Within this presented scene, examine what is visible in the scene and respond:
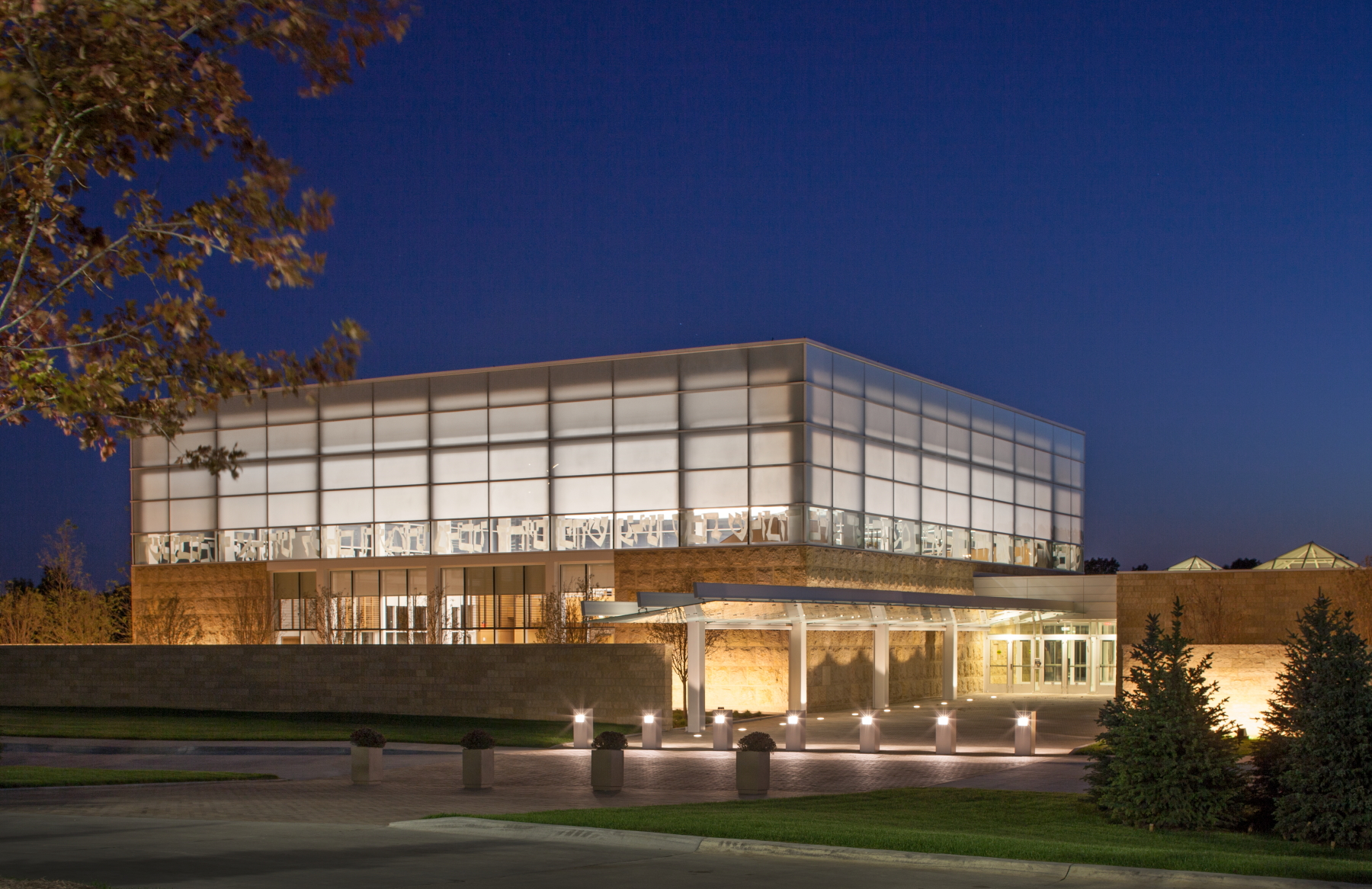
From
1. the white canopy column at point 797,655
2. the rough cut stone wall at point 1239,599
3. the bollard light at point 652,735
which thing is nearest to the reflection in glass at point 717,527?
the white canopy column at point 797,655

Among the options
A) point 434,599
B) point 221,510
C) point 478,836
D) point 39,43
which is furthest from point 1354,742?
point 221,510

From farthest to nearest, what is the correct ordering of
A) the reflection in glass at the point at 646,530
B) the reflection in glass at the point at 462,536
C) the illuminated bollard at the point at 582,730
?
the reflection in glass at the point at 462,536, the reflection in glass at the point at 646,530, the illuminated bollard at the point at 582,730

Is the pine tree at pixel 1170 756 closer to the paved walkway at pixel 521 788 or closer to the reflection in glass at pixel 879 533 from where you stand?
the paved walkway at pixel 521 788

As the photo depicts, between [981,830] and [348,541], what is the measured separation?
39719 millimetres

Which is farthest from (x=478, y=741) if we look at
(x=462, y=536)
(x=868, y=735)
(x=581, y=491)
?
(x=462, y=536)

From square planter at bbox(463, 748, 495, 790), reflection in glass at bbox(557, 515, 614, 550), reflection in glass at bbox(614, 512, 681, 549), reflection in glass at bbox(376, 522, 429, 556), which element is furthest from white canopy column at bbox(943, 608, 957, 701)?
square planter at bbox(463, 748, 495, 790)

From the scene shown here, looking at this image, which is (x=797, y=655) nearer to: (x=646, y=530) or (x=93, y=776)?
(x=646, y=530)

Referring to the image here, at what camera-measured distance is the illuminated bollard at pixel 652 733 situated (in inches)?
1184

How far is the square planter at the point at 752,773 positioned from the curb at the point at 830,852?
4.93 m

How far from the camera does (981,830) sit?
16125 millimetres

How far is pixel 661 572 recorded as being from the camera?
46.1 metres

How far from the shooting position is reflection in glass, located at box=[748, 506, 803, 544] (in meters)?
44.2

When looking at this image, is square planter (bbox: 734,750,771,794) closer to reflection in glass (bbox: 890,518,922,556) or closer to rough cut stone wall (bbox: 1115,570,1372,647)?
reflection in glass (bbox: 890,518,922,556)

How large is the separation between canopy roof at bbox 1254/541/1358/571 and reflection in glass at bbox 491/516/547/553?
1148 inches
